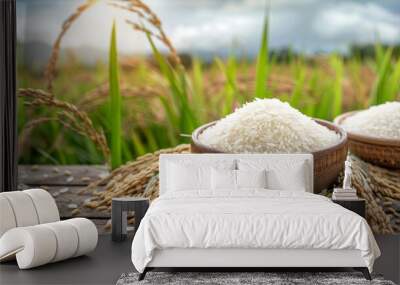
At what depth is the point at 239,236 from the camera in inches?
169

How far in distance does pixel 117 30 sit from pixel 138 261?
2899 millimetres

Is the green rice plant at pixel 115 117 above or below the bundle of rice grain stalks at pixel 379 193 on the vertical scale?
above

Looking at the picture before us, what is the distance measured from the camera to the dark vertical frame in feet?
20.3

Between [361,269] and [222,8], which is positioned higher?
[222,8]

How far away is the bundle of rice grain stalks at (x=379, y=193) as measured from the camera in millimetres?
6062

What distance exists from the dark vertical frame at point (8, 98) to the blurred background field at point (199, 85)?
35cm

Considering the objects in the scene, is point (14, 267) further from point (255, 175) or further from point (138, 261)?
point (255, 175)

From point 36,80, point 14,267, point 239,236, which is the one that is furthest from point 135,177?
point 239,236

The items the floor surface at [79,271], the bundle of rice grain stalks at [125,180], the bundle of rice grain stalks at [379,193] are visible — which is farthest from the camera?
the bundle of rice grain stalks at [125,180]

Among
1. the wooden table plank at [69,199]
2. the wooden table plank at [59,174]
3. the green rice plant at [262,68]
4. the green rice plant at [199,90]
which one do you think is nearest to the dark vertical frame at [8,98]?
the wooden table plank at [59,174]

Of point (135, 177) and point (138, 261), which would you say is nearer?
point (138, 261)

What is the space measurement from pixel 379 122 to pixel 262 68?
1162mm

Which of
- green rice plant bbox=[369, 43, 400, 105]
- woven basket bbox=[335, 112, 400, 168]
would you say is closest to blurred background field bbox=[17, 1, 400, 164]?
green rice plant bbox=[369, 43, 400, 105]

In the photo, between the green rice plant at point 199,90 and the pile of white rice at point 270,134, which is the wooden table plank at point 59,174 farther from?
the pile of white rice at point 270,134
